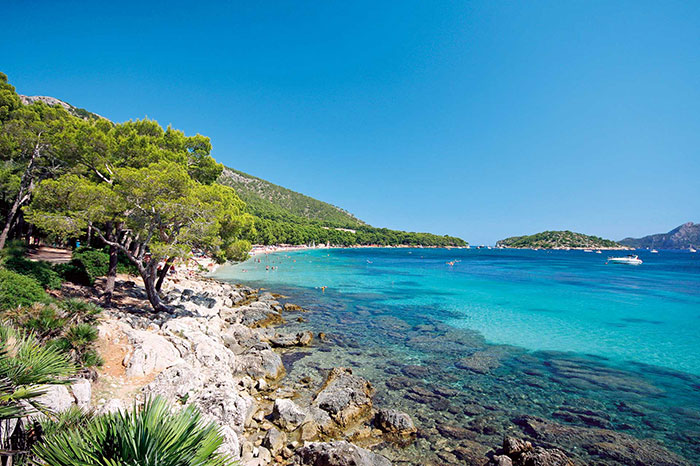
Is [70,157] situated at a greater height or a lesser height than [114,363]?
greater

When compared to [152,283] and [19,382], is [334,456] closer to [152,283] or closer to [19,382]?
[19,382]

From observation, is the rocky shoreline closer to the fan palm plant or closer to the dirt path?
the fan palm plant

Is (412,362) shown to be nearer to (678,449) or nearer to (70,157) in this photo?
(678,449)

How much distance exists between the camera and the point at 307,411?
30.6 ft

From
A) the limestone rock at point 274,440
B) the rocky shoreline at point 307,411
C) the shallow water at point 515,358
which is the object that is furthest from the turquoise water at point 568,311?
the limestone rock at point 274,440

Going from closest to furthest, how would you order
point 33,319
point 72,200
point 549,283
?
1. point 33,319
2. point 72,200
3. point 549,283

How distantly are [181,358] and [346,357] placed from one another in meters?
7.14

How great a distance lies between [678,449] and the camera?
8734 millimetres

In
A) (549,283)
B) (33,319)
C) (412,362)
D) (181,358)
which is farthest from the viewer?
(549,283)

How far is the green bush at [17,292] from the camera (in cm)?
804

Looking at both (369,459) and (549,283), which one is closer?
(369,459)

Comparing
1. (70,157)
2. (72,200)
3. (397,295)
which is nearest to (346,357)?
(72,200)

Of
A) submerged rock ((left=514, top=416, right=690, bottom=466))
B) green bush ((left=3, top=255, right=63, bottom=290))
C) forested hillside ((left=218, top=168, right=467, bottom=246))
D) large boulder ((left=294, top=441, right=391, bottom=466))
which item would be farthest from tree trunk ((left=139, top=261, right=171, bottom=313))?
forested hillside ((left=218, top=168, right=467, bottom=246))

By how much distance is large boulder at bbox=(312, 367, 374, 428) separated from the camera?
9.30 m
